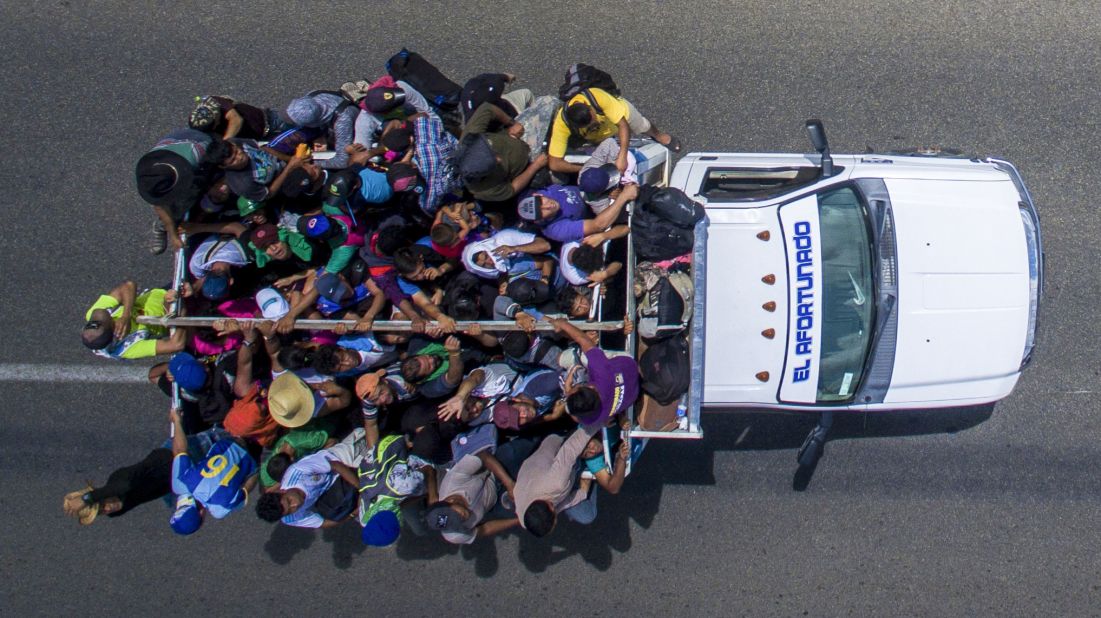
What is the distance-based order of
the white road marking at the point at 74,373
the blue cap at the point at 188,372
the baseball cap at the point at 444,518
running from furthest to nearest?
1. the white road marking at the point at 74,373
2. the blue cap at the point at 188,372
3. the baseball cap at the point at 444,518

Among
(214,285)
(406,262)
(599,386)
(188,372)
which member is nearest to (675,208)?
(599,386)

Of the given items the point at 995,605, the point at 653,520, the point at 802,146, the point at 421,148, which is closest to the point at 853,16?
the point at 802,146

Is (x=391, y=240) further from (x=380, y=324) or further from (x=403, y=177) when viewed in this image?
(x=380, y=324)

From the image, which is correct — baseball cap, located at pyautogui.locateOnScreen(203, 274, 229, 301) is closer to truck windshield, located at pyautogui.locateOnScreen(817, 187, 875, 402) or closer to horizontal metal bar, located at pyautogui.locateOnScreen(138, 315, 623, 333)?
horizontal metal bar, located at pyautogui.locateOnScreen(138, 315, 623, 333)

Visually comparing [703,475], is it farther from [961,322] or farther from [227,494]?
[227,494]

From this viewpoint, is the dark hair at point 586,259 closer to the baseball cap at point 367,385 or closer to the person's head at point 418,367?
the person's head at point 418,367

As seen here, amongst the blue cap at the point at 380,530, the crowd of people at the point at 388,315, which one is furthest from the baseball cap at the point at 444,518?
the blue cap at the point at 380,530

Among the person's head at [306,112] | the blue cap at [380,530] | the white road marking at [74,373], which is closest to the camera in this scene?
the blue cap at [380,530]

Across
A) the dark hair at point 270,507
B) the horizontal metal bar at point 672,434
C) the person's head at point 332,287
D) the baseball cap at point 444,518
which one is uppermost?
the person's head at point 332,287
